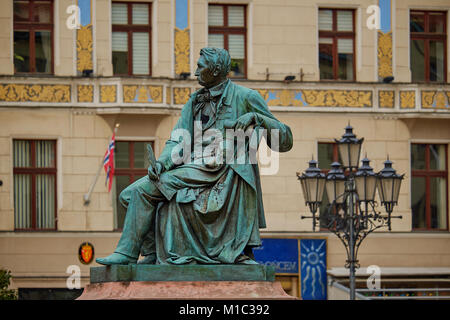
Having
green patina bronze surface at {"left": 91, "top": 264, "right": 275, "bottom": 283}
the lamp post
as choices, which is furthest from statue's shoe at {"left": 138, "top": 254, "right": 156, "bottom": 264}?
the lamp post

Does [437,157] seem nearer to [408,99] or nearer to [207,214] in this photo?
[408,99]

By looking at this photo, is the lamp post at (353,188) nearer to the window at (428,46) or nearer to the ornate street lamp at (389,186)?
the ornate street lamp at (389,186)

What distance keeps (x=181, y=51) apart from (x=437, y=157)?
6350 mm

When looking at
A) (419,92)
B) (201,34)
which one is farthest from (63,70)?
(419,92)

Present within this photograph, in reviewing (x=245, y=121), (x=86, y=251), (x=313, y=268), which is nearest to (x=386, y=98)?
(x=313, y=268)

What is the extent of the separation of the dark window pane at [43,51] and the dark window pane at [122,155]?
7.37 feet

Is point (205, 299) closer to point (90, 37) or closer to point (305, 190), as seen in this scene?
point (305, 190)

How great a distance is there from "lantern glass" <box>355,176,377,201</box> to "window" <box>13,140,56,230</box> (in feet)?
32.3

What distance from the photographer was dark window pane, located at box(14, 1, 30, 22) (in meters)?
28.5

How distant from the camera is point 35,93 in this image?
1124 inches

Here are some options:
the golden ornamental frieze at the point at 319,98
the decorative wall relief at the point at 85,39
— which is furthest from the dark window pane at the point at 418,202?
the decorative wall relief at the point at 85,39

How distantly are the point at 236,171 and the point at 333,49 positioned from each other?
19060 mm

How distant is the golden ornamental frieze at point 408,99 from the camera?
29.5m

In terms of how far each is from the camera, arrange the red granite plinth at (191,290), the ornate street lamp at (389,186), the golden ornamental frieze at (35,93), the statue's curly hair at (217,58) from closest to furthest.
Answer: the red granite plinth at (191,290), the statue's curly hair at (217,58), the ornate street lamp at (389,186), the golden ornamental frieze at (35,93)
